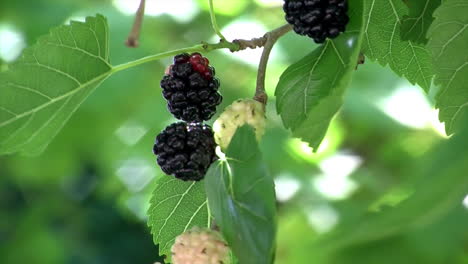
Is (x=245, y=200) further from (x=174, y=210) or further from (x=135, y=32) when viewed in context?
(x=135, y=32)

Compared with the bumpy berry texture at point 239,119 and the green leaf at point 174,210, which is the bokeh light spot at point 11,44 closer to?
the green leaf at point 174,210

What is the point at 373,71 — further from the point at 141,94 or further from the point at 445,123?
the point at 445,123

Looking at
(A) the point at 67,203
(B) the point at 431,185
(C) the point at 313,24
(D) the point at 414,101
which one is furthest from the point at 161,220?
(A) the point at 67,203

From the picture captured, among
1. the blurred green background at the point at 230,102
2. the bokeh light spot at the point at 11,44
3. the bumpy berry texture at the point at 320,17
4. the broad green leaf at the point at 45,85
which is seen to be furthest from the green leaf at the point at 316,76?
the bokeh light spot at the point at 11,44

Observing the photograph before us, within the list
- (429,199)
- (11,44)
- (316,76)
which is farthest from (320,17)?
(11,44)

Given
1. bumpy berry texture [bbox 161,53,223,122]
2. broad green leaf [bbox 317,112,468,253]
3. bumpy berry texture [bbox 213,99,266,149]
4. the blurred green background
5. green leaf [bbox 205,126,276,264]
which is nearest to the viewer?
broad green leaf [bbox 317,112,468,253]

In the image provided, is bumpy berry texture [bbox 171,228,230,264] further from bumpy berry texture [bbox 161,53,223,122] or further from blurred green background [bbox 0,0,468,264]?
blurred green background [bbox 0,0,468,264]

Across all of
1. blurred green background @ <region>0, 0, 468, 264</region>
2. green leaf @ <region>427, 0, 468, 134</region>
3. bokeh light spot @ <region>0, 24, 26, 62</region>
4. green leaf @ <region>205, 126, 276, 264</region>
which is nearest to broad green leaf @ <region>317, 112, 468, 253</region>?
green leaf @ <region>205, 126, 276, 264</region>
